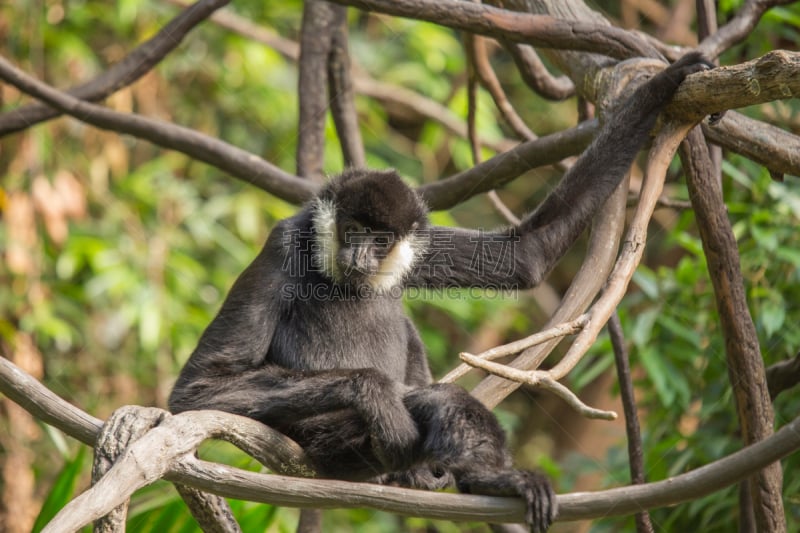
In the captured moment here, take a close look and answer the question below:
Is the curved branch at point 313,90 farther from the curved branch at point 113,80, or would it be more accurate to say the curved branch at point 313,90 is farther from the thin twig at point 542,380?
the thin twig at point 542,380

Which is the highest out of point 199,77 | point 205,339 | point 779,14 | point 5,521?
point 199,77

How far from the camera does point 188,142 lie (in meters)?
5.84

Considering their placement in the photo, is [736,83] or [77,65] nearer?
[736,83]

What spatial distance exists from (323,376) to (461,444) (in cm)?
73

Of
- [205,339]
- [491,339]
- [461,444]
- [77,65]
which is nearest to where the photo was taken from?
[461,444]

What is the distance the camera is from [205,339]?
13.6 feet

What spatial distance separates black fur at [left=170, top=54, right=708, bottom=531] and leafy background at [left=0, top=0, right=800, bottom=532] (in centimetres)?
121

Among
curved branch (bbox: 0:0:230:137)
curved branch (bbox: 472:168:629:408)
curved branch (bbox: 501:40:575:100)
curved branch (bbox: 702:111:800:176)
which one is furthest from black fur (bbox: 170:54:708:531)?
curved branch (bbox: 0:0:230:137)

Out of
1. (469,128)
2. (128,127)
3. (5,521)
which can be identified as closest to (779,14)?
(469,128)

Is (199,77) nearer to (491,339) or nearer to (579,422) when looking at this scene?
(491,339)

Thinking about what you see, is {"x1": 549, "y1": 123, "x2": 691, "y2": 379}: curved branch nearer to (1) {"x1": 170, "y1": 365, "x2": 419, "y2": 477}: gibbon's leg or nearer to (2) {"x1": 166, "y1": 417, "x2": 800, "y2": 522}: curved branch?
(2) {"x1": 166, "y1": 417, "x2": 800, "y2": 522}: curved branch

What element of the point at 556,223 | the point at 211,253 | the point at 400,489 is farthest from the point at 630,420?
the point at 211,253

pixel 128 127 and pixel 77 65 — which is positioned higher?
pixel 77 65

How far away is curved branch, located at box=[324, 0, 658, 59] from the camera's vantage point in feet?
14.4
